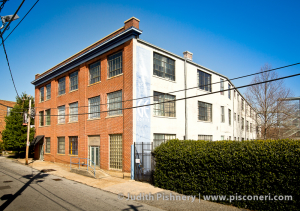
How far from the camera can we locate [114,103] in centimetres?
1944

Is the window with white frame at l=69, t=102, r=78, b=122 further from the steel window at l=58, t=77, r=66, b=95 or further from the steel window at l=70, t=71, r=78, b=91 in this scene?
the steel window at l=58, t=77, r=66, b=95

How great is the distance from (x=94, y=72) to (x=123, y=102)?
6.22 metres

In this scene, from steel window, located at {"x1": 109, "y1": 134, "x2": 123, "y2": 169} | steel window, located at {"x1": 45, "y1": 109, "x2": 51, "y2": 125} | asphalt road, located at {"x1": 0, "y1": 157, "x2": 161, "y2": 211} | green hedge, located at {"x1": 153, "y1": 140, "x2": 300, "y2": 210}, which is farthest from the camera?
steel window, located at {"x1": 45, "y1": 109, "x2": 51, "y2": 125}

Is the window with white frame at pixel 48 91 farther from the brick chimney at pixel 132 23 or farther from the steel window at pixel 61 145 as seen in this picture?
the brick chimney at pixel 132 23

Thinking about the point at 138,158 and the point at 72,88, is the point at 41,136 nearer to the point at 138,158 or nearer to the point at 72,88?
the point at 72,88

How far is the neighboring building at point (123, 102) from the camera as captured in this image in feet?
58.5

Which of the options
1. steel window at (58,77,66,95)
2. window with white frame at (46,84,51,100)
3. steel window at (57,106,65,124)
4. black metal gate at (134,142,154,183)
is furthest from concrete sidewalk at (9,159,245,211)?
window with white frame at (46,84,51,100)

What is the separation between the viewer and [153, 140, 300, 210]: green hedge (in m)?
8.28

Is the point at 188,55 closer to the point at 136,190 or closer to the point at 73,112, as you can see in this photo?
the point at 73,112

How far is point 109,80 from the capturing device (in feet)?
65.3

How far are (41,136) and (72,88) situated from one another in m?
10.1

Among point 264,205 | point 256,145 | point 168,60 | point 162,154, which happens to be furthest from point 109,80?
point 264,205

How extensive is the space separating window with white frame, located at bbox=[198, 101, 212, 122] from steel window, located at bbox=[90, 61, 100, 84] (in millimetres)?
11306

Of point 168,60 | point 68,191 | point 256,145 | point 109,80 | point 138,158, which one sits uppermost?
point 168,60
